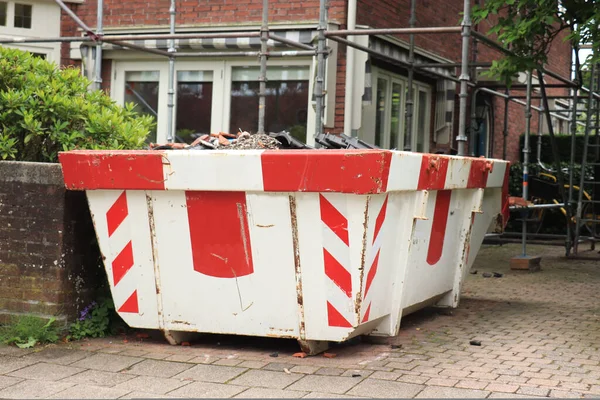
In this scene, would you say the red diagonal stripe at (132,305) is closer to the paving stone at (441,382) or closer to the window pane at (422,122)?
the paving stone at (441,382)

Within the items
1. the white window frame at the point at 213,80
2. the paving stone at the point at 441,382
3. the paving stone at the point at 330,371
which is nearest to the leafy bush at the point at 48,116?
the paving stone at the point at 330,371

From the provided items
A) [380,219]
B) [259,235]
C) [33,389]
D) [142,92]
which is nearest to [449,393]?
[380,219]

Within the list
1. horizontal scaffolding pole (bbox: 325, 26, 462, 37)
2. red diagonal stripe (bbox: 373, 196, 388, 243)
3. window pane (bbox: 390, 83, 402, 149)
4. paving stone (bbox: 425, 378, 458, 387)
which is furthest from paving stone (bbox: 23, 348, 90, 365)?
window pane (bbox: 390, 83, 402, 149)

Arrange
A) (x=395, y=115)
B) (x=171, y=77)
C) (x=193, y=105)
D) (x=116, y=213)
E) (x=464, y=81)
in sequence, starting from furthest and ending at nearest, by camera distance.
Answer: (x=395, y=115) < (x=193, y=105) < (x=171, y=77) < (x=464, y=81) < (x=116, y=213)

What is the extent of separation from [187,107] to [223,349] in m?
8.29

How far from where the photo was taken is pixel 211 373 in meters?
5.08

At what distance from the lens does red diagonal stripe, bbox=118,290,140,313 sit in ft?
18.9

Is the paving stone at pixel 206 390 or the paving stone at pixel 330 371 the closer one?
the paving stone at pixel 206 390

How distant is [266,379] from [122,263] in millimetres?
1331

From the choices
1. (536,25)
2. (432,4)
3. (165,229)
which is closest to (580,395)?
(165,229)

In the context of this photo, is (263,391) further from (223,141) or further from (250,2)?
(250,2)

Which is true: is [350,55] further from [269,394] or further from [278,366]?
[269,394]

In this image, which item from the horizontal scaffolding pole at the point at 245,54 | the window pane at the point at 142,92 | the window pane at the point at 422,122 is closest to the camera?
the horizontal scaffolding pole at the point at 245,54

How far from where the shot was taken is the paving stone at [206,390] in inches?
181
